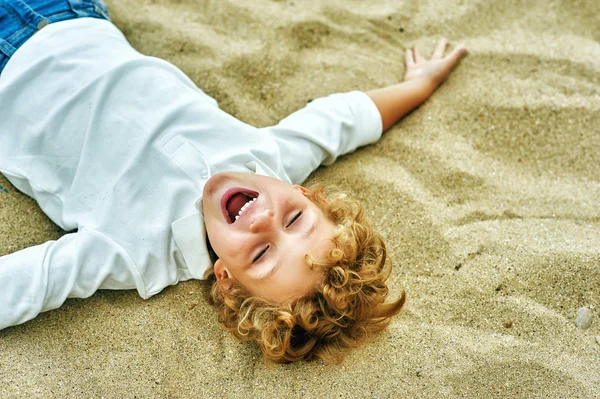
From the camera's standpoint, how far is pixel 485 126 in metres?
2.53

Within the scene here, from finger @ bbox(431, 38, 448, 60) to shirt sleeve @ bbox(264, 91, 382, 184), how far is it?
0.51 metres

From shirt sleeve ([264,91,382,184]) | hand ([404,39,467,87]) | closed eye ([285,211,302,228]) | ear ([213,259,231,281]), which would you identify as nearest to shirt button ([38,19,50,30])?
shirt sleeve ([264,91,382,184])

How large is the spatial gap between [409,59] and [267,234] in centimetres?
140

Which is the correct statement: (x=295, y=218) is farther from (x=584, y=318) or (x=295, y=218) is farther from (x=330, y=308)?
(x=584, y=318)

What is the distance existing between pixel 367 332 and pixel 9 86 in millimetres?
1568

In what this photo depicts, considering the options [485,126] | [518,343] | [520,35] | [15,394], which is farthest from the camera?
[520,35]

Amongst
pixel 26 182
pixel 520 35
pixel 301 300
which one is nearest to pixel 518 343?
pixel 301 300

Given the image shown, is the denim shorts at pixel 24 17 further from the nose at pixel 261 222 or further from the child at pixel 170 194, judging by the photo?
the nose at pixel 261 222

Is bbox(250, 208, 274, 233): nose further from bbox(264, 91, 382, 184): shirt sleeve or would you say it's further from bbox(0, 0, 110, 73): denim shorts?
bbox(0, 0, 110, 73): denim shorts

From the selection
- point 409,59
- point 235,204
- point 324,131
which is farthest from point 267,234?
point 409,59

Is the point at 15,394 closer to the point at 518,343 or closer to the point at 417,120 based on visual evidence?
the point at 518,343

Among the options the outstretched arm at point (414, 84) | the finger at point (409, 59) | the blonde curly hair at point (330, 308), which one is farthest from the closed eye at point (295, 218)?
the finger at point (409, 59)

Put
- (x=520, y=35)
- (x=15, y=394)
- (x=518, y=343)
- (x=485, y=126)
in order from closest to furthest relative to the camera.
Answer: (x=15, y=394) → (x=518, y=343) → (x=485, y=126) → (x=520, y=35)

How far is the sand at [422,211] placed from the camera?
5.98ft
